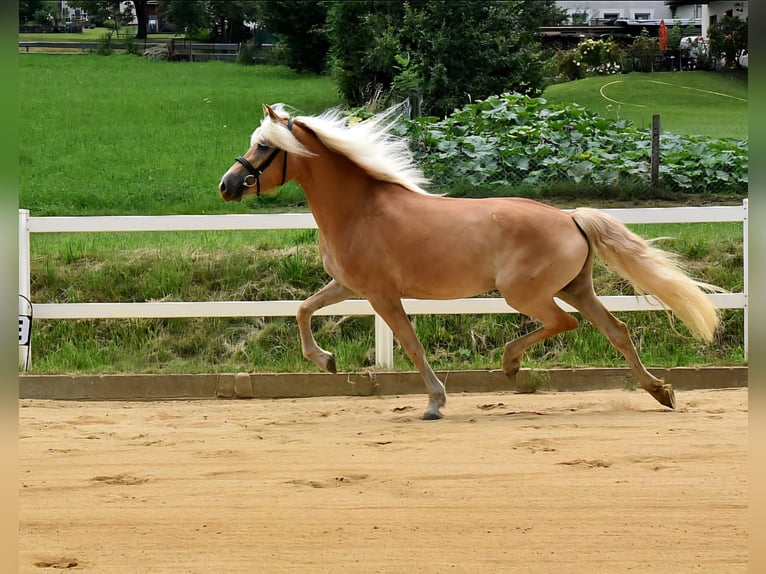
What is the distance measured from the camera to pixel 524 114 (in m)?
14.2

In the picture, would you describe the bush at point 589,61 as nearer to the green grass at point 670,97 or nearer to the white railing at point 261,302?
the green grass at point 670,97

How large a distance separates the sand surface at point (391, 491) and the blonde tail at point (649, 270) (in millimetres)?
660

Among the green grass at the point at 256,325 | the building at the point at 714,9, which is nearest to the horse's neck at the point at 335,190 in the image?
the green grass at the point at 256,325

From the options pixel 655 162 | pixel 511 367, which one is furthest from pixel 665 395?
pixel 655 162

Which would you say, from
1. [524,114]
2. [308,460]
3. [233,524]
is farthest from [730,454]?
[524,114]

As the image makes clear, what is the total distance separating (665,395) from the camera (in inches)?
282

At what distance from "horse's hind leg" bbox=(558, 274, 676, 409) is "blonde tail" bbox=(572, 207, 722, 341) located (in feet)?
0.92

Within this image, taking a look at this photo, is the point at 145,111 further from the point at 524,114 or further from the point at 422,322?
the point at 422,322

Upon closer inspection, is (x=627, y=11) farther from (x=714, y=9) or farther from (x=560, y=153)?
(x=560, y=153)

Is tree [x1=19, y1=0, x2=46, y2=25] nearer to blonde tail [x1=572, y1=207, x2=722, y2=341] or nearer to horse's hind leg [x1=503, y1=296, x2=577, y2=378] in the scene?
horse's hind leg [x1=503, y1=296, x2=577, y2=378]

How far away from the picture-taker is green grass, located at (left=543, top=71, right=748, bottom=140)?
20.9m

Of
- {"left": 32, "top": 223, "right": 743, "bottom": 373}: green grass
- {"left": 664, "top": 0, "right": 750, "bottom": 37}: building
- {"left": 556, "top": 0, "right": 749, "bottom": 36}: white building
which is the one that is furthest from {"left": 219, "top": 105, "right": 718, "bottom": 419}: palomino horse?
{"left": 664, "top": 0, "right": 750, "bottom": 37}: building

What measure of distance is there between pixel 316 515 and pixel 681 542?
157 cm

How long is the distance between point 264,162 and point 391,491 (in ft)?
10.0
